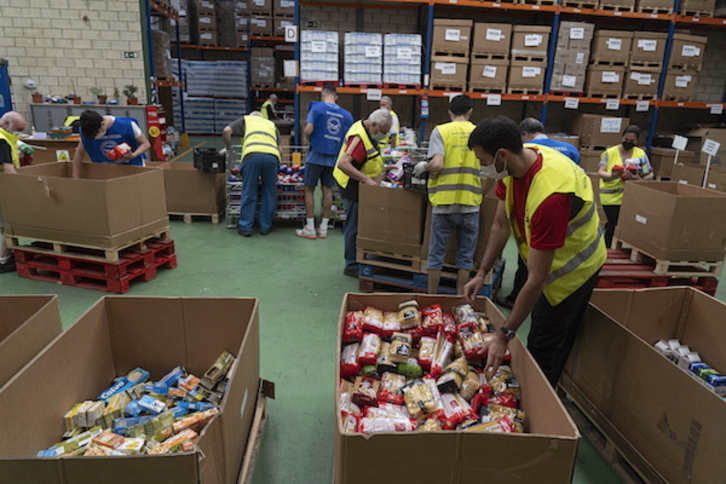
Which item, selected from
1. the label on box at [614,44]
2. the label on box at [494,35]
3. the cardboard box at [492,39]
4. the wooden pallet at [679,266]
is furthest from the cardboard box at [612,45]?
the wooden pallet at [679,266]

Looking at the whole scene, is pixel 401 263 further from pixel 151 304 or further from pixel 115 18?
pixel 115 18

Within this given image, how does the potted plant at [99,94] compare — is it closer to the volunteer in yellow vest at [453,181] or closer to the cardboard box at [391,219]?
the cardboard box at [391,219]

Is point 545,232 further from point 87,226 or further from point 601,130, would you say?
point 601,130

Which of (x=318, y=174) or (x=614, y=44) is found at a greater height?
(x=614, y=44)

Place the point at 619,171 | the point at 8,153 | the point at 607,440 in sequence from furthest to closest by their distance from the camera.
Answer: the point at 619,171 → the point at 8,153 → the point at 607,440

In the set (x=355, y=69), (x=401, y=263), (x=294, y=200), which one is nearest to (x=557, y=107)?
(x=355, y=69)

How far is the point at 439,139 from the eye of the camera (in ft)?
12.7

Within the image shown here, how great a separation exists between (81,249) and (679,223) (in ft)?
18.0

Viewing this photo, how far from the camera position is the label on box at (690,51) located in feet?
29.1

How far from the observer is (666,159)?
9242 millimetres

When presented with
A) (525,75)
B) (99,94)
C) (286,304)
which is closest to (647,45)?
(525,75)

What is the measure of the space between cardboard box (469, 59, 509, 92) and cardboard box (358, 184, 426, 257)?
486cm

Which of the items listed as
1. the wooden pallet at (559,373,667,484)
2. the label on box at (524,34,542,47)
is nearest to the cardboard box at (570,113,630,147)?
the label on box at (524,34,542,47)

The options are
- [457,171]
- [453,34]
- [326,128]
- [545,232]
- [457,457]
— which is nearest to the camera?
[457,457]
